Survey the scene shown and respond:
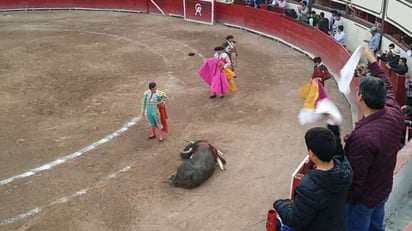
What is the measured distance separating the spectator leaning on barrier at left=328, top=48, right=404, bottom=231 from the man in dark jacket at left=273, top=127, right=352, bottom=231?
13.3 inches

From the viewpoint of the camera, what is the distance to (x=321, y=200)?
3822 mm

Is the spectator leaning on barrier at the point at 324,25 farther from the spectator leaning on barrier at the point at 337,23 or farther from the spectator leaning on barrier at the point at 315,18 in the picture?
the spectator leaning on barrier at the point at 315,18

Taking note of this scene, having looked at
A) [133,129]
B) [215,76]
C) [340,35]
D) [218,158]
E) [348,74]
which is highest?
[348,74]

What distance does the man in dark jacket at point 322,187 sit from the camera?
3.82 metres

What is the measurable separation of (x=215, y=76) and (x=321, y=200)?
10205 mm

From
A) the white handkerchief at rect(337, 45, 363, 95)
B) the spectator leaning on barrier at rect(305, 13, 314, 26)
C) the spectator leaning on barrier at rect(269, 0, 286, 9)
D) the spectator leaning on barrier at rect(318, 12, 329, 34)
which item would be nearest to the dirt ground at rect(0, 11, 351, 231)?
the spectator leaning on barrier at rect(318, 12, 329, 34)

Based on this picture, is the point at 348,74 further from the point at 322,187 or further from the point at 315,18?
the point at 315,18

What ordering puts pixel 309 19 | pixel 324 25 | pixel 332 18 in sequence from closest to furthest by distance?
pixel 324 25, pixel 332 18, pixel 309 19

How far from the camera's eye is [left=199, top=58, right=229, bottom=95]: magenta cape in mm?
13844

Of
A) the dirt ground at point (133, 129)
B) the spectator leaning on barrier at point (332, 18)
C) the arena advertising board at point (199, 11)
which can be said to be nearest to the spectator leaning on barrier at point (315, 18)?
the spectator leaning on barrier at point (332, 18)

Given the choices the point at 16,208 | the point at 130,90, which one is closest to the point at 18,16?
the point at 130,90

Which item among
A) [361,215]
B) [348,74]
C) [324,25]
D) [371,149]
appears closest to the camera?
[371,149]

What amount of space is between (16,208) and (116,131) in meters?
3.44

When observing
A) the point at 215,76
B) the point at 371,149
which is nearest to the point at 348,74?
the point at 371,149
